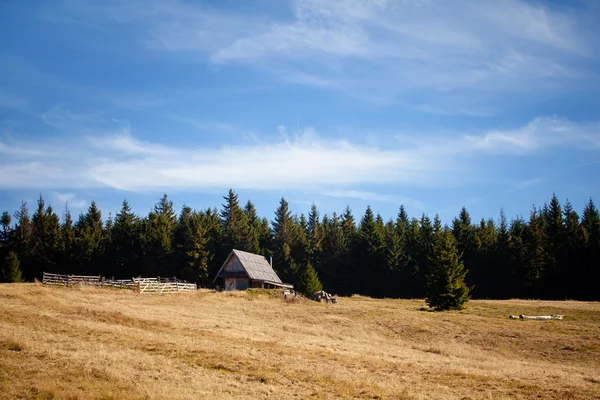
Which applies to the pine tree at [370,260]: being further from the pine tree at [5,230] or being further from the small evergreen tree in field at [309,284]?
the pine tree at [5,230]

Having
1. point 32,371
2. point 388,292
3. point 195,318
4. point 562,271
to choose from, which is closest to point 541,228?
point 562,271

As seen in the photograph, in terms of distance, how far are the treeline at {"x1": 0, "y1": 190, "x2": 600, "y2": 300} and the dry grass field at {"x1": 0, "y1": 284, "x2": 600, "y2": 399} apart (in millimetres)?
30539

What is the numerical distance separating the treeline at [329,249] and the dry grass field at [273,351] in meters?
30.5

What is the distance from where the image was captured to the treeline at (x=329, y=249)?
7650 centimetres

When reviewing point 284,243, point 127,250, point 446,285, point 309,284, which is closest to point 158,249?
point 127,250

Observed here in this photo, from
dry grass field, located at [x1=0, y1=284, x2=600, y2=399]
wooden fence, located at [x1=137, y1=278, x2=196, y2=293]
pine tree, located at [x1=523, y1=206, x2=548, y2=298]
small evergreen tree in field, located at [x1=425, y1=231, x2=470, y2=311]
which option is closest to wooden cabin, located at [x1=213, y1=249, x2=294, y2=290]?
wooden fence, located at [x1=137, y1=278, x2=196, y2=293]

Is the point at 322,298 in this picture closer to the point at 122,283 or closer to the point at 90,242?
the point at 122,283

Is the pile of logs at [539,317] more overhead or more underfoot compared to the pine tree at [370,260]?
more underfoot

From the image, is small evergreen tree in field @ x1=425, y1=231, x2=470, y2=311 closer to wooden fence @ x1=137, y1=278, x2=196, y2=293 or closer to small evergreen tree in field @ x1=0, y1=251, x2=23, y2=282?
wooden fence @ x1=137, y1=278, x2=196, y2=293

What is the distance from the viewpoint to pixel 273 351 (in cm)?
2472

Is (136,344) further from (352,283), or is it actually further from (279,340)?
(352,283)

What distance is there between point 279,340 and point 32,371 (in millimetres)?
15321

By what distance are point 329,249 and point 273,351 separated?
66.4 metres

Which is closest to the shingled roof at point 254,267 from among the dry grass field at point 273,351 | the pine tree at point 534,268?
the dry grass field at point 273,351
